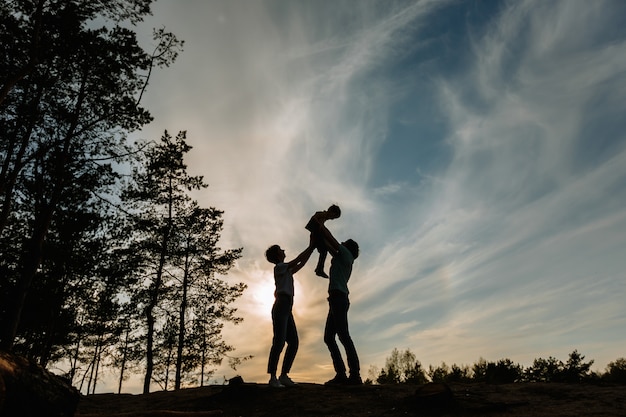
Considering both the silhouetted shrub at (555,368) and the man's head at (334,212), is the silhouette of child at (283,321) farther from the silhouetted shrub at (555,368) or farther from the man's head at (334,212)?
the silhouetted shrub at (555,368)

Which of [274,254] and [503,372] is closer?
A: [274,254]

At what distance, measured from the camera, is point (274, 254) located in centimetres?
686

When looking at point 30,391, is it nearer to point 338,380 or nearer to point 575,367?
point 338,380

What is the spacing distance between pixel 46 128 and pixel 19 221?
4.19 m

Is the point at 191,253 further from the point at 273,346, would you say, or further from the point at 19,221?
the point at 273,346

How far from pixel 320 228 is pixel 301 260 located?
0.68 meters

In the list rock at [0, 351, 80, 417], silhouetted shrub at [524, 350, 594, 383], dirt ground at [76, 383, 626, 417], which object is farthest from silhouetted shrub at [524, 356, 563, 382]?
rock at [0, 351, 80, 417]

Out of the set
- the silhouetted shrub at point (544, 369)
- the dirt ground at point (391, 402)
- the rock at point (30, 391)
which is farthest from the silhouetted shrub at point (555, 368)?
the rock at point (30, 391)

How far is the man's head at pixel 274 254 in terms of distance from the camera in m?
Result: 6.86

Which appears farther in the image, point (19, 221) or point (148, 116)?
point (19, 221)

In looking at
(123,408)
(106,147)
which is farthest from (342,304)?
(106,147)

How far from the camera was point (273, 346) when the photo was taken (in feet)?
20.2

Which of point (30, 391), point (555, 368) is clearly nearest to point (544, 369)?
point (555, 368)

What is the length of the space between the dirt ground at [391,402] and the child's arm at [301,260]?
1974 mm
